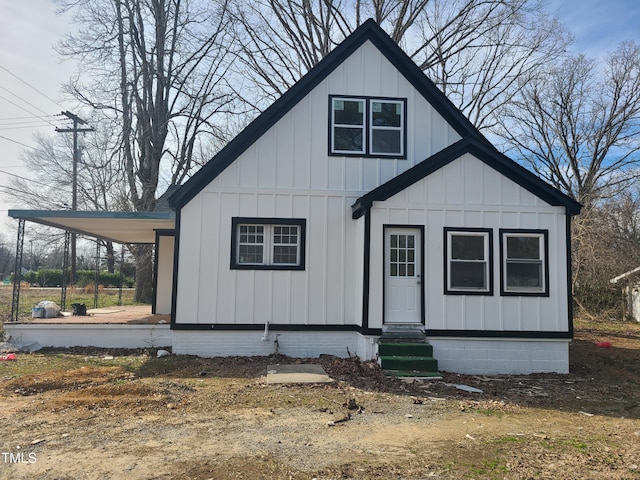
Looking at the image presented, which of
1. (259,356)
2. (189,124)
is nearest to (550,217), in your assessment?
(259,356)

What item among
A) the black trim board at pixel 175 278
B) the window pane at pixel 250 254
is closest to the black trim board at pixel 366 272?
the window pane at pixel 250 254

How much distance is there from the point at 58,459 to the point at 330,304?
6.22 m

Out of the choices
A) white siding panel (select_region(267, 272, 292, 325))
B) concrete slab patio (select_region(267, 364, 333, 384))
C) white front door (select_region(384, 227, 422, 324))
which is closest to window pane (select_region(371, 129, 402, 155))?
white front door (select_region(384, 227, 422, 324))

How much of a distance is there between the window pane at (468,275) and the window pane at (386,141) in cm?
296

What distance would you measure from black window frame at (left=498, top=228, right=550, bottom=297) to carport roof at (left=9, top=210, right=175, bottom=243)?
22.7 feet

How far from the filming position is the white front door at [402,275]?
9188 millimetres

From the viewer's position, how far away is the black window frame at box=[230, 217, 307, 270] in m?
9.91

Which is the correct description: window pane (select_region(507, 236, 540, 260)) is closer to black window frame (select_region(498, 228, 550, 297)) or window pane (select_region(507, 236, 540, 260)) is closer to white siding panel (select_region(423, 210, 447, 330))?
black window frame (select_region(498, 228, 550, 297))

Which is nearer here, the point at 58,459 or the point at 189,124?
the point at 58,459

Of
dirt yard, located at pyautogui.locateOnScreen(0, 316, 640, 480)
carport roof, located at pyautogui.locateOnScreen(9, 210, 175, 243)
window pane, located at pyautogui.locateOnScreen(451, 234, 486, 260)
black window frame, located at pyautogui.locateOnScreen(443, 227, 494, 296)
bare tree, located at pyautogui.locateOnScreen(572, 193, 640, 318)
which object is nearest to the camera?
dirt yard, located at pyautogui.locateOnScreen(0, 316, 640, 480)

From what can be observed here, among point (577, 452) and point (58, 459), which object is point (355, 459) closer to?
point (577, 452)

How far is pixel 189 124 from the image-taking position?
Answer: 2320 cm

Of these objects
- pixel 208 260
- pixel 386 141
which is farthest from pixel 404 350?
pixel 386 141

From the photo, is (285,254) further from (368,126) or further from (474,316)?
(474,316)
